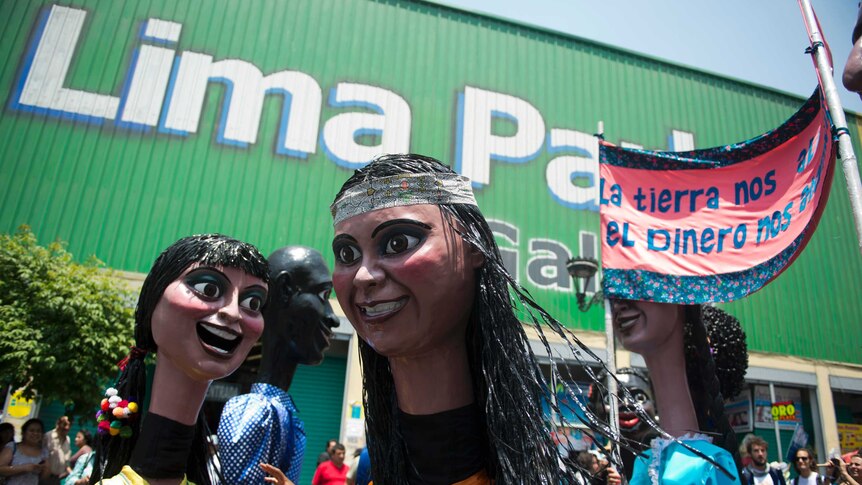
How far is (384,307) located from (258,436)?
1.53 m

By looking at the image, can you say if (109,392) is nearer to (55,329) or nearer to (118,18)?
(55,329)

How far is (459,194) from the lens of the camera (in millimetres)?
1482

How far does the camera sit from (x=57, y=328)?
7.11 meters

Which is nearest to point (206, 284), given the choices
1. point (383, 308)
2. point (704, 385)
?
point (383, 308)

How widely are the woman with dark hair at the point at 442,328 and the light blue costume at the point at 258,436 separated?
3.98 ft

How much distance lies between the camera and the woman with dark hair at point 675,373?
2459 mm

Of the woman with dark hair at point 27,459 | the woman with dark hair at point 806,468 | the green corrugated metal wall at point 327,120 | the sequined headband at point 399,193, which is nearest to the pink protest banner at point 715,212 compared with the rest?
the sequined headband at point 399,193

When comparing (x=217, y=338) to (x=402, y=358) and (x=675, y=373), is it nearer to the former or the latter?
(x=402, y=358)

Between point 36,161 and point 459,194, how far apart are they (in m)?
10.6

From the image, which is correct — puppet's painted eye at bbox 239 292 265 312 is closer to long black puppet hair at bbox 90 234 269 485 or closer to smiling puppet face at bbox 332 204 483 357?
long black puppet hair at bbox 90 234 269 485

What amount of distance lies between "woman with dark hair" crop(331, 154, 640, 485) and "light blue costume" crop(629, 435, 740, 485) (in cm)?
101

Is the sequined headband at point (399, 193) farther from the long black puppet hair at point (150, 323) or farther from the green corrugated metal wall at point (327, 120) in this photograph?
the green corrugated metal wall at point (327, 120)

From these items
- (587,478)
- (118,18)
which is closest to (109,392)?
(587,478)

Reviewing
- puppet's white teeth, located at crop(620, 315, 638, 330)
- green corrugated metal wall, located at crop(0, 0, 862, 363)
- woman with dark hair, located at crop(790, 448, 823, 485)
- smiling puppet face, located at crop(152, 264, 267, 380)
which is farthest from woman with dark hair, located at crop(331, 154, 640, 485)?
green corrugated metal wall, located at crop(0, 0, 862, 363)
